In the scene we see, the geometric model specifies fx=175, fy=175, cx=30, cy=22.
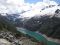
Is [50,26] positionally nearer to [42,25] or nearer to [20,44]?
[42,25]

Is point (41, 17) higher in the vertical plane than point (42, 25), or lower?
higher

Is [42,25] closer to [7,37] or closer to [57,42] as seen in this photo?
[57,42]

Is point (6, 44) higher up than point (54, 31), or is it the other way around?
point (54, 31)

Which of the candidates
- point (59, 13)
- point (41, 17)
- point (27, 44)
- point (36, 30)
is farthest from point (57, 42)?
point (27, 44)

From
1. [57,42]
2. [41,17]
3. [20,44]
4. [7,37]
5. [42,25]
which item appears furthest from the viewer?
[41,17]

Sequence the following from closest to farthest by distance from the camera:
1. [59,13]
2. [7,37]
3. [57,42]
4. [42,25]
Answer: [7,37], [57,42], [42,25], [59,13]

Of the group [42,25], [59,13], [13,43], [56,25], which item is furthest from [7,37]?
[59,13]

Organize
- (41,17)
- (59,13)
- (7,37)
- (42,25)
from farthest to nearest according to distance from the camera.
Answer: (59,13) < (41,17) < (42,25) < (7,37)

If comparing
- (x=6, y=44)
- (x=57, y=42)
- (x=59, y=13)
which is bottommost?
(x=6, y=44)

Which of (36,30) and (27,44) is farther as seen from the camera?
(36,30)
